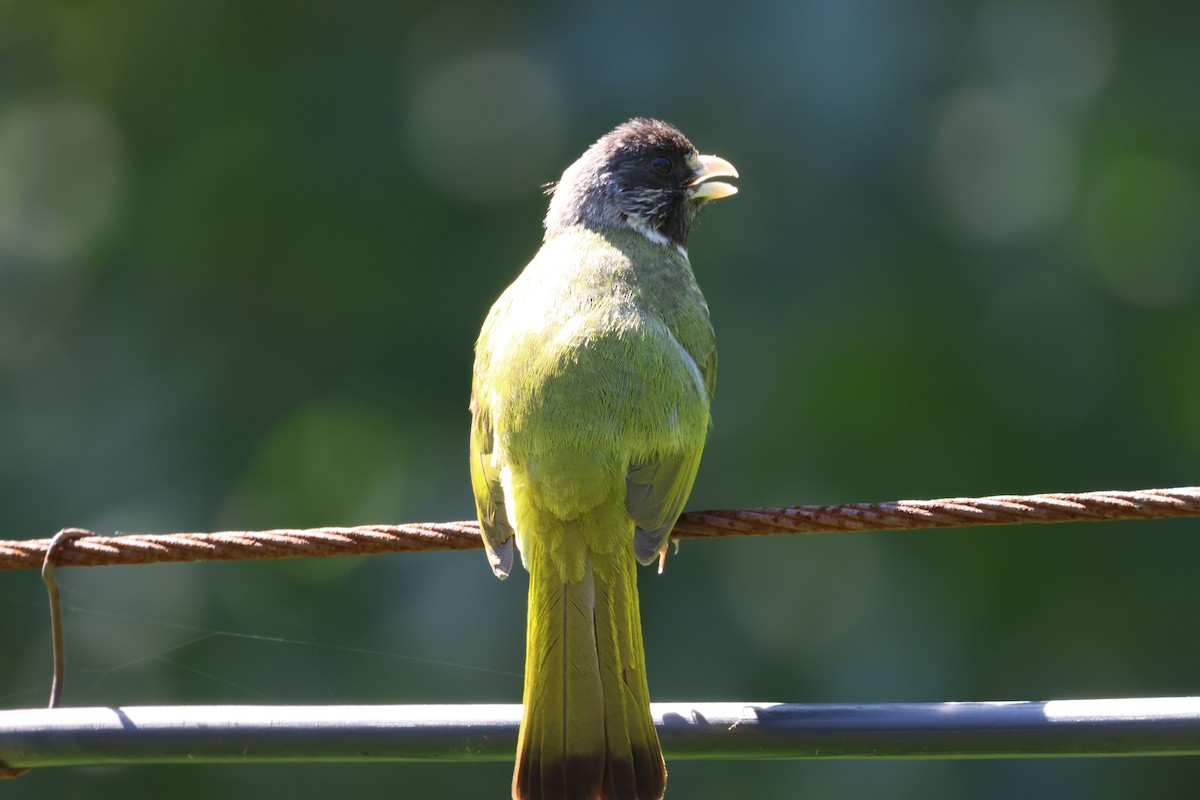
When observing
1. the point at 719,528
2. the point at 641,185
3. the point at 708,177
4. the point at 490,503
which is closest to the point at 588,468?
the point at 490,503

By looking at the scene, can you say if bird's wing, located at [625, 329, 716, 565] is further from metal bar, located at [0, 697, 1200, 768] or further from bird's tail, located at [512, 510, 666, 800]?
metal bar, located at [0, 697, 1200, 768]

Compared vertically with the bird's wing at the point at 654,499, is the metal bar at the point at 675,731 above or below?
below

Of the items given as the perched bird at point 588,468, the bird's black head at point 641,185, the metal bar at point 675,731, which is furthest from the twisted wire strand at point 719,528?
the bird's black head at point 641,185

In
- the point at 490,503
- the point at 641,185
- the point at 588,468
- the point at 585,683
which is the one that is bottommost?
the point at 585,683

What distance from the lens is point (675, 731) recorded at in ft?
10.1

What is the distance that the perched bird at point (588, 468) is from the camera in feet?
11.1

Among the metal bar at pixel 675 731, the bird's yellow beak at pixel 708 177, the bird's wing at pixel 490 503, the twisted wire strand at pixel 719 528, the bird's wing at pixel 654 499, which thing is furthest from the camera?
the bird's yellow beak at pixel 708 177

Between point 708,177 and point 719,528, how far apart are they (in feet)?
9.13

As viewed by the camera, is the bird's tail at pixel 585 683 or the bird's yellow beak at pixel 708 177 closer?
the bird's tail at pixel 585 683

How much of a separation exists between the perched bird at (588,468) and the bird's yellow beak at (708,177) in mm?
759

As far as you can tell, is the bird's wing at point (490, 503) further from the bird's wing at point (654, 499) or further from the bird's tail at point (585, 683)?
the bird's wing at point (654, 499)

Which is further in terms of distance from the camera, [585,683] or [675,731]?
[585,683]

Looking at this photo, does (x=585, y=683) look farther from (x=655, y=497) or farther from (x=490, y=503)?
(x=490, y=503)

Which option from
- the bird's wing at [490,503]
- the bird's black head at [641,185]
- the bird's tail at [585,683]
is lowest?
the bird's tail at [585,683]
